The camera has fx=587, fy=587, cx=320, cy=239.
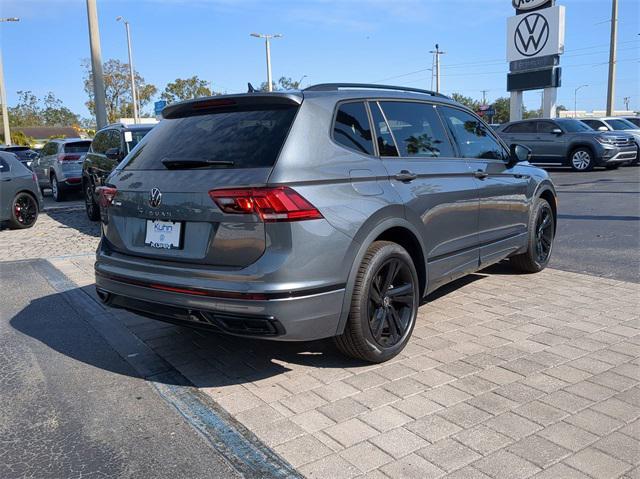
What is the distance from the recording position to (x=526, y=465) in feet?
8.95

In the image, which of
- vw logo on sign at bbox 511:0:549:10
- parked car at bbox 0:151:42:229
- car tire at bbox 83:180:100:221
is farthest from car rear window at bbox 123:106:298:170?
vw logo on sign at bbox 511:0:549:10

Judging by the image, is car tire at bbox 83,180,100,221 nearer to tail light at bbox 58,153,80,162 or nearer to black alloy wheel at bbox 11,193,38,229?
black alloy wheel at bbox 11,193,38,229

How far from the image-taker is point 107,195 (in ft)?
13.6

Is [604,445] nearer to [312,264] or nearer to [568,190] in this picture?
[312,264]

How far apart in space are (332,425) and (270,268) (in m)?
0.91

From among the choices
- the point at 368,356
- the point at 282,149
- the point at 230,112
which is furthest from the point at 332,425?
the point at 230,112

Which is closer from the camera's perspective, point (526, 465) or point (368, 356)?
point (526, 465)

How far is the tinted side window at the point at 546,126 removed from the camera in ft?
64.4

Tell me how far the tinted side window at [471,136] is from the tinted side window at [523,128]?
50.3 feet

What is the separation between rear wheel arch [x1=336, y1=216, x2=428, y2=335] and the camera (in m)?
3.59

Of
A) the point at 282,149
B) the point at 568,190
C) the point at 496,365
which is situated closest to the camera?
the point at 282,149

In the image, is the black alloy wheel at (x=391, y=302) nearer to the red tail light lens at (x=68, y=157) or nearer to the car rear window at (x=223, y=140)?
the car rear window at (x=223, y=140)

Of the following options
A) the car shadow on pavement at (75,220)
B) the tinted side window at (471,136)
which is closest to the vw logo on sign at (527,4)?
the car shadow on pavement at (75,220)

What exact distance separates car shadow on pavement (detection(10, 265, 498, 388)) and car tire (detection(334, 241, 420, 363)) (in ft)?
0.66
